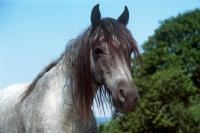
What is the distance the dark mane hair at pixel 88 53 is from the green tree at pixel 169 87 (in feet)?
62.4

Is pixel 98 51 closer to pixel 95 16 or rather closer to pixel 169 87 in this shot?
pixel 95 16

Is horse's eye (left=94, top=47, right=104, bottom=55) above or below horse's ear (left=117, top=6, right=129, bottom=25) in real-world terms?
below

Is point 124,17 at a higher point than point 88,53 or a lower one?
higher

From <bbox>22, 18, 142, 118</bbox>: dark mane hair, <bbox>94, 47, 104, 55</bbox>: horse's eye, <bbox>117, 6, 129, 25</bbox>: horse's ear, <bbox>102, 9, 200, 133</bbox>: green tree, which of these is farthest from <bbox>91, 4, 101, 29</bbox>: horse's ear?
<bbox>102, 9, 200, 133</bbox>: green tree

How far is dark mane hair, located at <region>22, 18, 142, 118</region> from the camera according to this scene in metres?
3.77

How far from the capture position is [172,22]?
97.0 feet

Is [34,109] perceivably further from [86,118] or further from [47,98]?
[86,118]

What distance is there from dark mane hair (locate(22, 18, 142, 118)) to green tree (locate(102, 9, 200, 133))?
1903 centimetres

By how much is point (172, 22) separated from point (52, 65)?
26106mm

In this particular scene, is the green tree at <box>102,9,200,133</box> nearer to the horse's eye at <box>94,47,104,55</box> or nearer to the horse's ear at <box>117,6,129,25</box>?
the horse's ear at <box>117,6,129,25</box>

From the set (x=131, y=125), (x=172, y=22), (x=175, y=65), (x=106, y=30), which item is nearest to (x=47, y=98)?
(x=106, y=30)

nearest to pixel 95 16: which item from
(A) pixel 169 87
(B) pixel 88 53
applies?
(B) pixel 88 53

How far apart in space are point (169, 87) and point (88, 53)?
22.6 metres

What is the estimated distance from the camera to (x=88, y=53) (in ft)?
12.5
